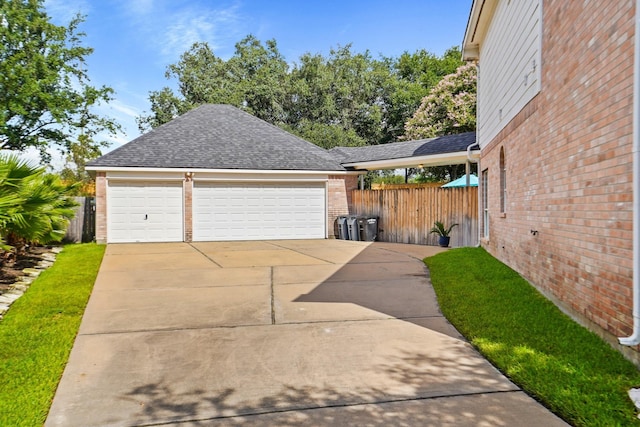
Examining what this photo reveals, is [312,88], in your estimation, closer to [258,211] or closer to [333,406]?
[258,211]

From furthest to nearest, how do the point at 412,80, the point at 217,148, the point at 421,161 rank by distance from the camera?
the point at 412,80 < the point at 217,148 < the point at 421,161

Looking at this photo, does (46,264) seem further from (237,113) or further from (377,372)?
(237,113)

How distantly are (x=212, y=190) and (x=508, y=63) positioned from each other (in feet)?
35.2

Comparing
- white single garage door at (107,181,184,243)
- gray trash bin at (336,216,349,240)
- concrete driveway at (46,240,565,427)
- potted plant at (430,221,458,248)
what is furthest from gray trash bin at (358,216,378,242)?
concrete driveway at (46,240,565,427)

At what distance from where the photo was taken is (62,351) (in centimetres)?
480

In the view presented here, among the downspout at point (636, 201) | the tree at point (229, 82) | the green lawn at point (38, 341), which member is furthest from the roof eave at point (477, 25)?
the tree at point (229, 82)

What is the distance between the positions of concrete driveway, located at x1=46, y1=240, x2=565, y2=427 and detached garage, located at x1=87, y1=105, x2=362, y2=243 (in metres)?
7.65

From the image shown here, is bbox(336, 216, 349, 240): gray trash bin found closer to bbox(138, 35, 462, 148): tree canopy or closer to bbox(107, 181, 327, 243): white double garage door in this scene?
bbox(107, 181, 327, 243): white double garage door

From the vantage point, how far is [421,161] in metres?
16.2

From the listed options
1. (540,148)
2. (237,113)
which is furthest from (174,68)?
(540,148)

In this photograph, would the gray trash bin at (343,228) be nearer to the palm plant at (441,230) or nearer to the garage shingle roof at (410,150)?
the garage shingle roof at (410,150)

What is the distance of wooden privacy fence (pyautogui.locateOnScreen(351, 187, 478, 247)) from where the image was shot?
14227mm

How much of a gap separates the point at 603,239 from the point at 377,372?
8.32ft

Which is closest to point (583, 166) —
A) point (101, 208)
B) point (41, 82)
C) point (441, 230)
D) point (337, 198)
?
point (441, 230)
